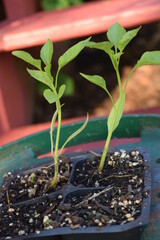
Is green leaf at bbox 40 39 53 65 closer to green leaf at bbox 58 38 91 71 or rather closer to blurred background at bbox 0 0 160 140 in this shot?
green leaf at bbox 58 38 91 71

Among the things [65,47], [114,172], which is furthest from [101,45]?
[65,47]

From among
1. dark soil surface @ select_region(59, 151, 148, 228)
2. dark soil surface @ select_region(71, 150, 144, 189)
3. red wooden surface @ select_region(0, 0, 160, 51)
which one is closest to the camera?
dark soil surface @ select_region(59, 151, 148, 228)

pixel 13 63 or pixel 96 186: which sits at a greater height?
pixel 13 63

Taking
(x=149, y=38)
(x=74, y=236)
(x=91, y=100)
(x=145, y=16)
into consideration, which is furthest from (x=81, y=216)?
(x=149, y=38)

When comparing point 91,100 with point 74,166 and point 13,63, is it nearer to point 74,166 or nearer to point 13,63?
point 13,63

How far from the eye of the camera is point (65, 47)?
2.72 metres

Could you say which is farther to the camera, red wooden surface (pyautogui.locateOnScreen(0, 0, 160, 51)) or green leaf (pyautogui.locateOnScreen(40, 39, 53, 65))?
red wooden surface (pyautogui.locateOnScreen(0, 0, 160, 51))

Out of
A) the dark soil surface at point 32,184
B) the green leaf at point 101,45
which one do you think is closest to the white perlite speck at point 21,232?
the dark soil surface at point 32,184

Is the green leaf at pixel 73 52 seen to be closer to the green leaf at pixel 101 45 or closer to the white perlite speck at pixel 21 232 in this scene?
the green leaf at pixel 101 45

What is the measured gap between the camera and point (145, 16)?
1.78 meters

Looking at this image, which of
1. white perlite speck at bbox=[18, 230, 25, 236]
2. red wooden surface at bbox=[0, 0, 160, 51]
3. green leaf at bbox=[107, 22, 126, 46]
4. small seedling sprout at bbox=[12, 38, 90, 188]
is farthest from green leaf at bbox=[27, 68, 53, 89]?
red wooden surface at bbox=[0, 0, 160, 51]

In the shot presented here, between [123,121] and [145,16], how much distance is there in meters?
0.72

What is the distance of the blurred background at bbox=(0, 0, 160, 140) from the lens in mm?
1792

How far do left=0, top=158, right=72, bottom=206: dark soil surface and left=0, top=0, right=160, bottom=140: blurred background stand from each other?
2.92 feet
